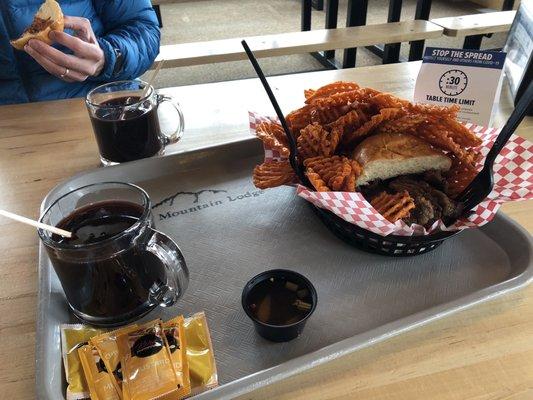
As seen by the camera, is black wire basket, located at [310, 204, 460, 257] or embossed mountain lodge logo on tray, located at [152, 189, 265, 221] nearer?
black wire basket, located at [310, 204, 460, 257]

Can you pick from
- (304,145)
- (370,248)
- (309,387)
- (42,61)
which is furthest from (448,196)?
(42,61)

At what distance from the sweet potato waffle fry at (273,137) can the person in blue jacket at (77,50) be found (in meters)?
0.64

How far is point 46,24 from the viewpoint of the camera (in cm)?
119

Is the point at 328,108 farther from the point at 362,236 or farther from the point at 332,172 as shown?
the point at 362,236

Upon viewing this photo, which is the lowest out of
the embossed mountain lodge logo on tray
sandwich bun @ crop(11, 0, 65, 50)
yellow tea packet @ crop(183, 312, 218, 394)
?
the embossed mountain lodge logo on tray

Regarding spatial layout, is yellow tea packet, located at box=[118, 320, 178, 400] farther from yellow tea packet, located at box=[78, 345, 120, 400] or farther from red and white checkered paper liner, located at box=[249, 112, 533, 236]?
red and white checkered paper liner, located at box=[249, 112, 533, 236]

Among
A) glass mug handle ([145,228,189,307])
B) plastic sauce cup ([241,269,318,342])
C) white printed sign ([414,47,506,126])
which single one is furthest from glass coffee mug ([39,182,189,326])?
white printed sign ([414,47,506,126])

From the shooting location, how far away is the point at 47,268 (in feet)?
2.49

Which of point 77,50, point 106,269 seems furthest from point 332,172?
point 77,50

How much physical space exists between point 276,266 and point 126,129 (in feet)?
1.56

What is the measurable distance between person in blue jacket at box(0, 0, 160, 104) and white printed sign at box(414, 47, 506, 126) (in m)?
0.92

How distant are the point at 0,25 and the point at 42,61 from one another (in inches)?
10.8

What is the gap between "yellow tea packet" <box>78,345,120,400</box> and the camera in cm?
56

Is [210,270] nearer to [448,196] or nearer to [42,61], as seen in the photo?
[448,196]
